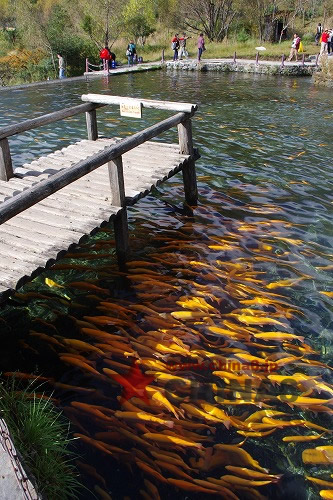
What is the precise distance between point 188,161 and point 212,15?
4011 cm

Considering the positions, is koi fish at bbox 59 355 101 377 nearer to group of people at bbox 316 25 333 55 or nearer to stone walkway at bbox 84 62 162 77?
stone walkway at bbox 84 62 162 77

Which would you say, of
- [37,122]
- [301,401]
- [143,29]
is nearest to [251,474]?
[301,401]

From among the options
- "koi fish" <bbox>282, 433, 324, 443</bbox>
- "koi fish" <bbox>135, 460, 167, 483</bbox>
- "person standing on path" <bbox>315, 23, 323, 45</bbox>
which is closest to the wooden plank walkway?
"koi fish" <bbox>135, 460, 167, 483</bbox>

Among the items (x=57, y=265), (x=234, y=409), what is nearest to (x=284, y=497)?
(x=234, y=409)

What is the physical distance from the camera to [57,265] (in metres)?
6.52

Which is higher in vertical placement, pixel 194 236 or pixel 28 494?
pixel 28 494

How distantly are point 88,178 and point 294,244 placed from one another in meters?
3.23

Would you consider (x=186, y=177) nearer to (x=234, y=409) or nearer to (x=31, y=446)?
(x=234, y=409)

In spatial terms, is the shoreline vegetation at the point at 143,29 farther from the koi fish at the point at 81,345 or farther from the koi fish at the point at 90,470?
the koi fish at the point at 90,470

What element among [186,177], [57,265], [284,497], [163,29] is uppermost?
[163,29]

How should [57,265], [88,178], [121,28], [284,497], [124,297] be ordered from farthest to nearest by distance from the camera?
[121,28] → [88,178] → [57,265] → [124,297] → [284,497]

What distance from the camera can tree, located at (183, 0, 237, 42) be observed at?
42.4 m

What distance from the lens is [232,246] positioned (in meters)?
7.16

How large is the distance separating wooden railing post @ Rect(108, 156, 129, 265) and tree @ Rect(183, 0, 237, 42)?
41.4m
